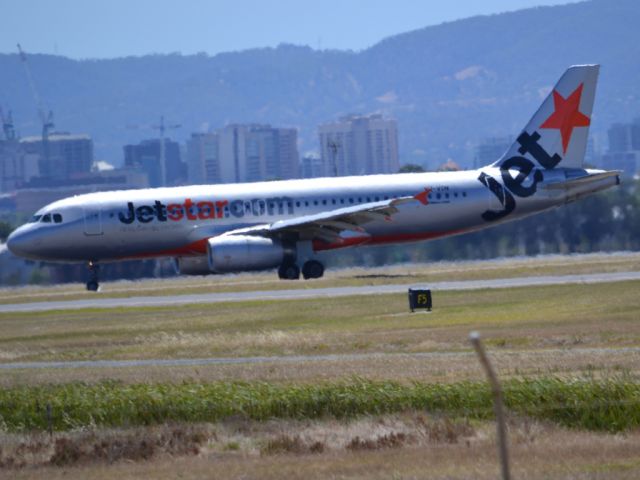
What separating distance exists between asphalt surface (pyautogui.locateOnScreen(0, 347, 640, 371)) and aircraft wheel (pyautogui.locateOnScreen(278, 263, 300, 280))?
24755mm

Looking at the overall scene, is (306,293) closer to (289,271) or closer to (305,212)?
(289,271)

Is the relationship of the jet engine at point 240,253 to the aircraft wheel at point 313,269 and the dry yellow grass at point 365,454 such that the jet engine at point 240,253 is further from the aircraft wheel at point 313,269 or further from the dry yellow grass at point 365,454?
the dry yellow grass at point 365,454

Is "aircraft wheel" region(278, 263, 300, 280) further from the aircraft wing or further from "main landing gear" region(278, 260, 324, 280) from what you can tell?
the aircraft wing

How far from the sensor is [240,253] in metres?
55.0

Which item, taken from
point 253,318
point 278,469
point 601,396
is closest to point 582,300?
point 253,318

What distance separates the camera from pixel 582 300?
43.0 m

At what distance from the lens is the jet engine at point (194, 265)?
5869cm

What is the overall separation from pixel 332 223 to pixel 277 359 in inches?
1001

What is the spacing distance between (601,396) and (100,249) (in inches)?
1557

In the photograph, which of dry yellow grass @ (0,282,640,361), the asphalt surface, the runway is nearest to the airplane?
the runway

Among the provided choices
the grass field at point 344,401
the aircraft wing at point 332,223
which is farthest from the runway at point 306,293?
the grass field at point 344,401

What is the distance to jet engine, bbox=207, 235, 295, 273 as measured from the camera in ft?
180

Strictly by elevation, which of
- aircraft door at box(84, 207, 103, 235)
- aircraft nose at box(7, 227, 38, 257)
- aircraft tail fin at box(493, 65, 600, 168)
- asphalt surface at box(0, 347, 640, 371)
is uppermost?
aircraft tail fin at box(493, 65, 600, 168)

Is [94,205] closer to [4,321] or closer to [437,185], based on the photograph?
[4,321]
